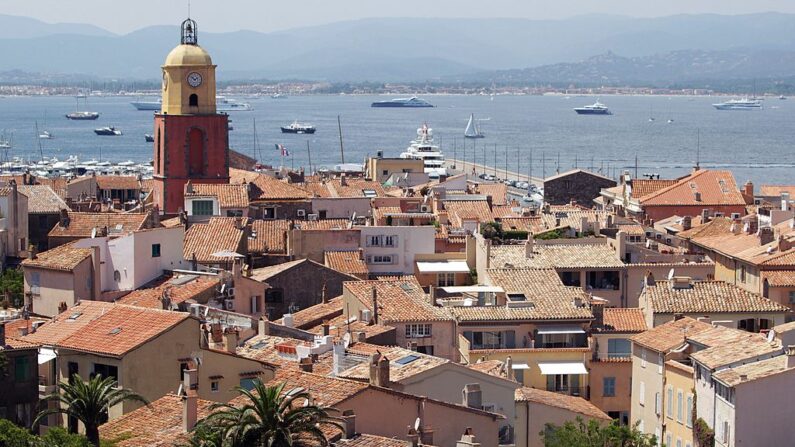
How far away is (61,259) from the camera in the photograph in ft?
102

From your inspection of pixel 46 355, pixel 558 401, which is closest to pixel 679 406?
pixel 558 401

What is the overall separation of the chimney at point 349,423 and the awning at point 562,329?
45.0 feet

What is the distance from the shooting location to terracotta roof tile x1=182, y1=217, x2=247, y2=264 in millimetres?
35500

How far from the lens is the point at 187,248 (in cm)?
3559

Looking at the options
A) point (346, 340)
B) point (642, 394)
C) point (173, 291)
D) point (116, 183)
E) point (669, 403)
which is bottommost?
point (116, 183)

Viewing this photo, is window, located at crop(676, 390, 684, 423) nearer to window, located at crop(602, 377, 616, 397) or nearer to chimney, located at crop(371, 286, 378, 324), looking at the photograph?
window, located at crop(602, 377, 616, 397)

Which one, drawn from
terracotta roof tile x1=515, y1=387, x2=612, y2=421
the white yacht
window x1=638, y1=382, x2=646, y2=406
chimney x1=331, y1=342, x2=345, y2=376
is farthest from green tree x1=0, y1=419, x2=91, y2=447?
the white yacht

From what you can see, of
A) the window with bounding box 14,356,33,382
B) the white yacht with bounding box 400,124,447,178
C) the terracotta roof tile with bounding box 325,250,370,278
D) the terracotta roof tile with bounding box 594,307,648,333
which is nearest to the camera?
the window with bounding box 14,356,33,382

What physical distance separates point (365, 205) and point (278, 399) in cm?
3123

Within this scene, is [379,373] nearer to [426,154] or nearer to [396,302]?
[396,302]

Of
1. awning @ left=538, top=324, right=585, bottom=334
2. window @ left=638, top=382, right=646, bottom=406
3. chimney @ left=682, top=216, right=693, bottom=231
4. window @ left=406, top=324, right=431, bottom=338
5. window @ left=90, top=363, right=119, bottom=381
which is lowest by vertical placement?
window @ left=638, top=382, right=646, bottom=406

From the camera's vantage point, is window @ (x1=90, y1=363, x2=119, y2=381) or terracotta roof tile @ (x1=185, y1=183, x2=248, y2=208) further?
terracotta roof tile @ (x1=185, y1=183, x2=248, y2=208)

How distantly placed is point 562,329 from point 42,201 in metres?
20.4

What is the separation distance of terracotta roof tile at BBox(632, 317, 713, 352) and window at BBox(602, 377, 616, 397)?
1536 millimetres
